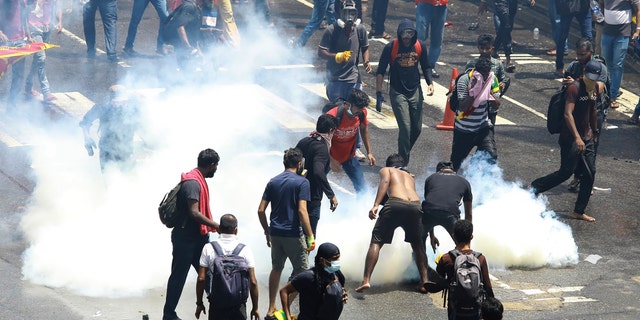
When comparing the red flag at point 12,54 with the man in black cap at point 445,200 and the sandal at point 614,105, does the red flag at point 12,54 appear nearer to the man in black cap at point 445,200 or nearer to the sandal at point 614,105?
the man in black cap at point 445,200

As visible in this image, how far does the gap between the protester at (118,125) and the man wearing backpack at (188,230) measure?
8.61ft

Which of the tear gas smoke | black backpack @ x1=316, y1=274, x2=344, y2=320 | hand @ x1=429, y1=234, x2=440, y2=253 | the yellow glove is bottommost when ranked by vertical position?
the tear gas smoke

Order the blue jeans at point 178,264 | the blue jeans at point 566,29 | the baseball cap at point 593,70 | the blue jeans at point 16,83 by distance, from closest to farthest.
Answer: the blue jeans at point 178,264 < the baseball cap at point 593,70 < the blue jeans at point 16,83 < the blue jeans at point 566,29

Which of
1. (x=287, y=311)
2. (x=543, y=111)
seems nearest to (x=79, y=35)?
(x=543, y=111)

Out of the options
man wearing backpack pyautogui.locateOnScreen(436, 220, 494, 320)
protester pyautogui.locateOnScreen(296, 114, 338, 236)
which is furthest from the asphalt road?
man wearing backpack pyautogui.locateOnScreen(436, 220, 494, 320)

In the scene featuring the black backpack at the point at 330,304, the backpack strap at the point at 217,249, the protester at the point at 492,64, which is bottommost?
the black backpack at the point at 330,304

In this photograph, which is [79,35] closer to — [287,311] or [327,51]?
[327,51]

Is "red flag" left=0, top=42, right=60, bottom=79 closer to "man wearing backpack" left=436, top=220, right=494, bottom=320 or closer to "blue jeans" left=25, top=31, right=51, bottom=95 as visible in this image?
"blue jeans" left=25, top=31, right=51, bottom=95

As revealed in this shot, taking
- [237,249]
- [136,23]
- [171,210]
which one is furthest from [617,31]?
[237,249]

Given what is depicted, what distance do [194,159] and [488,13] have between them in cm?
1036

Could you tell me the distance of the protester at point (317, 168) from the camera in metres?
10.1

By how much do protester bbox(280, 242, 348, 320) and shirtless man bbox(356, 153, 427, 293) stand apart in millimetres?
2214

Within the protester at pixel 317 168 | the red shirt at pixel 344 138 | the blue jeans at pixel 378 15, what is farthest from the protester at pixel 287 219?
the blue jeans at pixel 378 15

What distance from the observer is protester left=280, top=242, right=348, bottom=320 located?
756 cm
